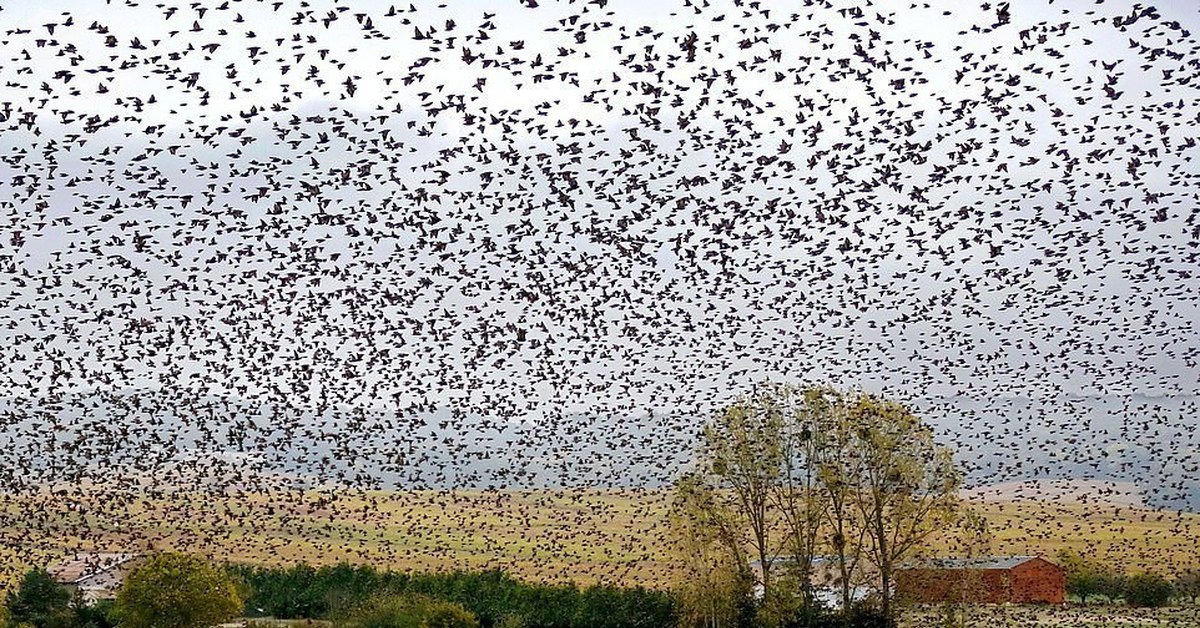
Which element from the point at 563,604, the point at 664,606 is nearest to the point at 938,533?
the point at 664,606

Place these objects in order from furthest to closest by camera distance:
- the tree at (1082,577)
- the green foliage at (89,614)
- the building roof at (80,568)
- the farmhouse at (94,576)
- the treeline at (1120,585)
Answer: the tree at (1082,577) → the treeline at (1120,585) → the building roof at (80,568) → the farmhouse at (94,576) → the green foliage at (89,614)

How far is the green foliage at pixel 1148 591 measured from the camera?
101 metres

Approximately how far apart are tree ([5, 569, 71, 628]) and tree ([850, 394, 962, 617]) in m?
51.6

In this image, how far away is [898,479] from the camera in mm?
64312

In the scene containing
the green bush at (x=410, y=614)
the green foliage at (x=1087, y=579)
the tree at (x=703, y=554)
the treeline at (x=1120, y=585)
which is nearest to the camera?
the tree at (x=703, y=554)

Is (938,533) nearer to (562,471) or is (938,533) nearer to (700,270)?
(562,471)

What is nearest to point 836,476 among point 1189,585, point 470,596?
point 470,596

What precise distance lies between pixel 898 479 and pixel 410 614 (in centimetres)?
2774

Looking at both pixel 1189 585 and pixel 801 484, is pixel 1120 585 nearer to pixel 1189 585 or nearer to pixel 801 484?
pixel 1189 585

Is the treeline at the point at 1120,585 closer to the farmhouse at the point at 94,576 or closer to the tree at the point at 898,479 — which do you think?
the tree at the point at 898,479

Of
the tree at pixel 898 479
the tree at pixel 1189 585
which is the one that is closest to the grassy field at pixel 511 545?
the tree at pixel 1189 585

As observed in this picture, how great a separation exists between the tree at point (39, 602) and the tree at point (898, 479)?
5157 centimetres

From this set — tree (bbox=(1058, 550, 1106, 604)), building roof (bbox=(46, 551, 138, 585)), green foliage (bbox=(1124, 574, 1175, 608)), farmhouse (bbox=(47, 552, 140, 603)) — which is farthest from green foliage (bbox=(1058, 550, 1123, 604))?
building roof (bbox=(46, 551, 138, 585))

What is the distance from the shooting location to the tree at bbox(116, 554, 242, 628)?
74312 millimetres
